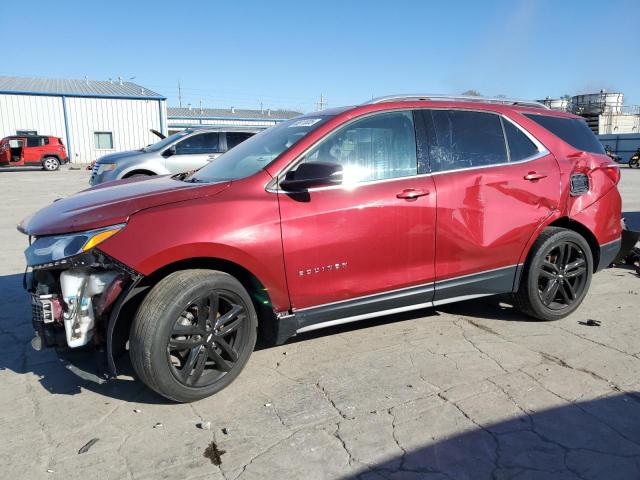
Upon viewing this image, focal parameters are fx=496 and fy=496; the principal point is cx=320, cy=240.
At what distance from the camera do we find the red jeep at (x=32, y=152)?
2584cm

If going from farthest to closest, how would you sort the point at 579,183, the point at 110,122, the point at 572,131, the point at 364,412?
the point at 110,122 → the point at 572,131 → the point at 579,183 → the point at 364,412

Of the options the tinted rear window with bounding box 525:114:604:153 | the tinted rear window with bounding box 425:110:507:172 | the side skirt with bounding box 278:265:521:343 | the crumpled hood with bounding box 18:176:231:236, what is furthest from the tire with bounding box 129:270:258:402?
the tinted rear window with bounding box 525:114:604:153

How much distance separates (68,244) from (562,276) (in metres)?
3.85

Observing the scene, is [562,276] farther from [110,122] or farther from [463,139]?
[110,122]

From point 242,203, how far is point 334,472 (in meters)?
1.62

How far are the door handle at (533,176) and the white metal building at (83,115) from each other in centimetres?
3565

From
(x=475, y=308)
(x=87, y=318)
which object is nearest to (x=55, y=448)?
(x=87, y=318)

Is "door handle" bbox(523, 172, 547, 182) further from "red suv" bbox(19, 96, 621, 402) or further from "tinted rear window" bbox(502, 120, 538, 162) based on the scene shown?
"tinted rear window" bbox(502, 120, 538, 162)

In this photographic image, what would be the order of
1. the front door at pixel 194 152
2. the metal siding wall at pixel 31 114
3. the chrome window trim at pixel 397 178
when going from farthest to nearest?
the metal siding wall at pixel 31 114, the front door at pixel 194 152, the chrome window trim at pixel 397 178

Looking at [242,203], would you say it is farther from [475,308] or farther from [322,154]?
[475,308]

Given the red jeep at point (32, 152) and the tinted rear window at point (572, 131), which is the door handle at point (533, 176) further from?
the red jeep at point (32, 152)

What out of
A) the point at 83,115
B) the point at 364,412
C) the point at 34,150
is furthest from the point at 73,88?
the point at 364,412

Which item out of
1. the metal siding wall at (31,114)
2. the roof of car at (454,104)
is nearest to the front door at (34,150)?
the metal siding wall at (31,114)

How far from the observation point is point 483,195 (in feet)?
12.5
